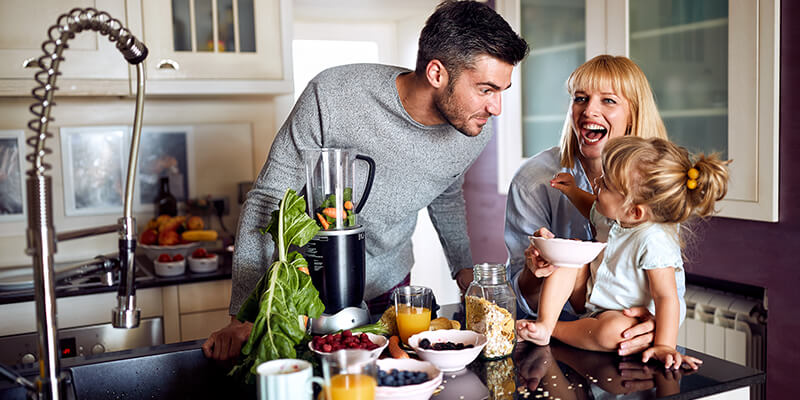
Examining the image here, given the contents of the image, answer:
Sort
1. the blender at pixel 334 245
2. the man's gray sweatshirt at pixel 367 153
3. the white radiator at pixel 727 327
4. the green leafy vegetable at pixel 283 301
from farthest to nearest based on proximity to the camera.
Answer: the white radiator at pixel 727 327 → the man's gray sweatshirt at pixel 367 153 → the blender at pixel 334 245 → the green leafy vegetable at pixel 283 301

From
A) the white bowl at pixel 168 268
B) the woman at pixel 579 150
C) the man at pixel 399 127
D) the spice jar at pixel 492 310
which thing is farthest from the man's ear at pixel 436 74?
the white bowl at pixel 168 268

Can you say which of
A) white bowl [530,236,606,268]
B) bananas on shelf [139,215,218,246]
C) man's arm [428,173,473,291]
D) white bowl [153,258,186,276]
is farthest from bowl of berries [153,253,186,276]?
white bowl [530,236,606,268]

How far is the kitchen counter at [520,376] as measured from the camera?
3.74 ft

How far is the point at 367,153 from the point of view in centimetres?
183

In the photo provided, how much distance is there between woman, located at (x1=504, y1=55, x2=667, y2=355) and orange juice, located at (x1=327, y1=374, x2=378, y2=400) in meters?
0.76

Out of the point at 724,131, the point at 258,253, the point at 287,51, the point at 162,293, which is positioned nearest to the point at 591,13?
the point at 724,131

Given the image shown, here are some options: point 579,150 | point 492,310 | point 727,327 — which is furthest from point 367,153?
point 727,327

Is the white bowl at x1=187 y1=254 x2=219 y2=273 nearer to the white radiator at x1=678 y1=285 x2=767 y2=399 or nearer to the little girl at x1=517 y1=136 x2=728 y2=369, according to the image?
the little girl at x1=517 y1=136 x2=728 y2=369

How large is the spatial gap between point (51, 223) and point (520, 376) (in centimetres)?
79

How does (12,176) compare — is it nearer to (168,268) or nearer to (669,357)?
(168,268)

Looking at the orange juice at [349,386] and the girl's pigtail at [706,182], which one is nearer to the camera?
the orange juice at [349,386]

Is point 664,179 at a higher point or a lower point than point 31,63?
lower

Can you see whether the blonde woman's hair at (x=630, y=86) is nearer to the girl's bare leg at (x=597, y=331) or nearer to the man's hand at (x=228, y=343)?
the girl's bare leg at (x=597, y=331)

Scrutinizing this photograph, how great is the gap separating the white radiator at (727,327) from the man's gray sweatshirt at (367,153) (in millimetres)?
1149
